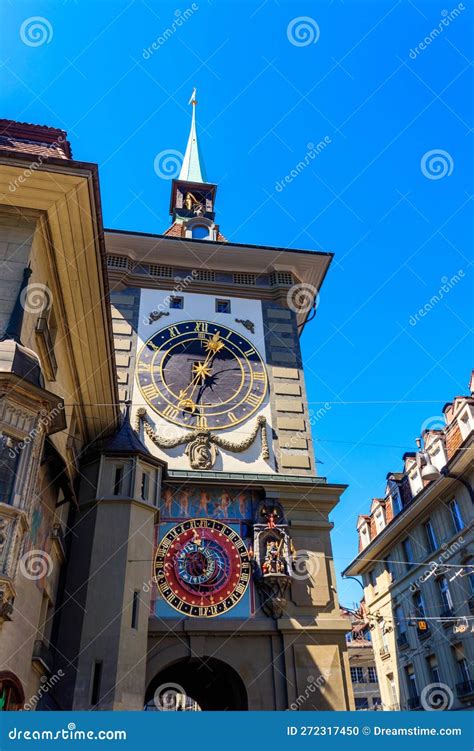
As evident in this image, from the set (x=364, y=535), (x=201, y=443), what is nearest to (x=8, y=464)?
(x=201, y=443)

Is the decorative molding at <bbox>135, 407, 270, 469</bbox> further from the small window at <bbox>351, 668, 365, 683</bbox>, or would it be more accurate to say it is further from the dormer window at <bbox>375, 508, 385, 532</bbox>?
the small window at <bbox>351, 668, 365, 683</bbox>

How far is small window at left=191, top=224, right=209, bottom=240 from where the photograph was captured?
27.2 meters

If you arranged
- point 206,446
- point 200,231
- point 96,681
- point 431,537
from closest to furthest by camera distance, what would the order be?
point 96,681 → point 206,446 → point 200,231 → point 431,537

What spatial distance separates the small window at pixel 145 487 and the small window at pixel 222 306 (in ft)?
26.2

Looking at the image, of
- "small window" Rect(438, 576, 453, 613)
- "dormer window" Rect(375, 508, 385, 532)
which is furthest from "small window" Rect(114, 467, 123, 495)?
"dormer window" Rect(375, 508, 385, 532)

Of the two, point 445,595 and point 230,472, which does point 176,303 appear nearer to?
point 230,472

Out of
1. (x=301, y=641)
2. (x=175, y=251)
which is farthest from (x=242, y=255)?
(x=301, y=641)

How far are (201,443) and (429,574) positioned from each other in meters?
16.9

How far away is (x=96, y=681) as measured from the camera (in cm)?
1327

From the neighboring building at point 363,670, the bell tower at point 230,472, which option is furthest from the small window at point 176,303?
the neighboring building at point 363,670

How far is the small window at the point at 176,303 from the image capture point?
22548mm

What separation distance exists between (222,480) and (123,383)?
4.88 meters

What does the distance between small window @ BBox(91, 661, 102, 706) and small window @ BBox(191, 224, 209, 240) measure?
18.7 m

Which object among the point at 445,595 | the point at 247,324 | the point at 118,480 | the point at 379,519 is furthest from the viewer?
the point at 379,519
